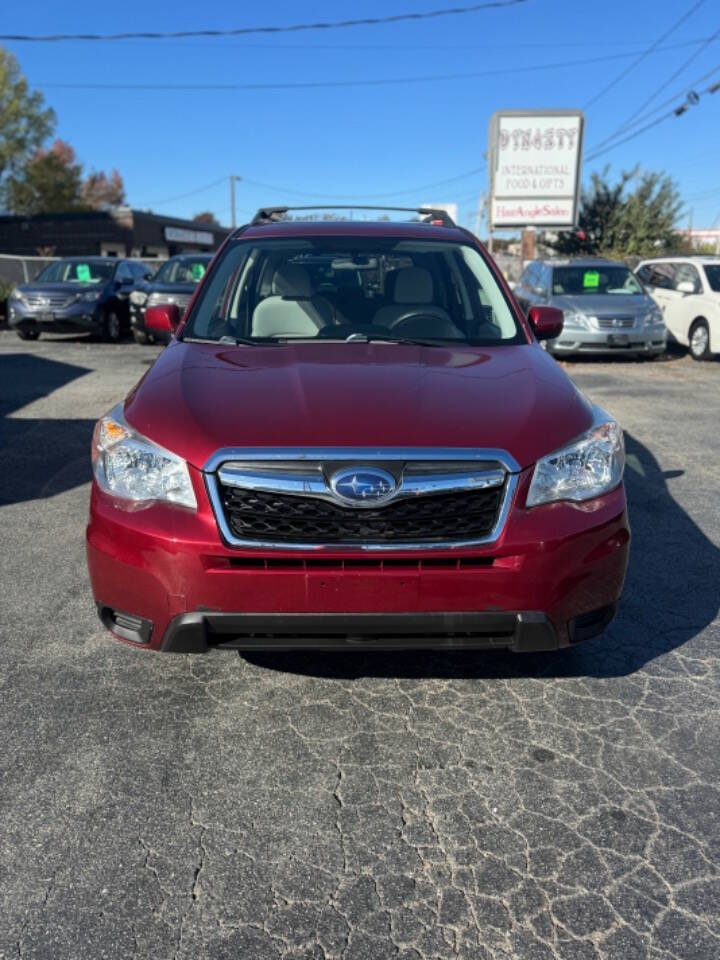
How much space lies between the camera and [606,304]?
1303 cm

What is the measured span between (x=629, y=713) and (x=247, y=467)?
174 centimetres

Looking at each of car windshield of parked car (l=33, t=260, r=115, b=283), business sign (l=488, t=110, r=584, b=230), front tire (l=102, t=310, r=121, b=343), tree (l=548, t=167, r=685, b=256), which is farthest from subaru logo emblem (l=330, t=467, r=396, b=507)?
tree (l=548, t=167, r=685, b=256)

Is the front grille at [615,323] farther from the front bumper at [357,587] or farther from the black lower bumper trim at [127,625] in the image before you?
the black lower bumper trim at [127,625]

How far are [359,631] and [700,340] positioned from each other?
1289 centimetres

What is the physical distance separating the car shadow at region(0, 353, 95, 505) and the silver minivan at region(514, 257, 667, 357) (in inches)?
295

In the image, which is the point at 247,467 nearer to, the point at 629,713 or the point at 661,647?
the point at 629,713

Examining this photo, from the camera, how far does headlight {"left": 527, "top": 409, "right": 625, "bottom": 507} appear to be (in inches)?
104

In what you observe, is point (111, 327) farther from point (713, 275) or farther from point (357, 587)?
point (357, 587)

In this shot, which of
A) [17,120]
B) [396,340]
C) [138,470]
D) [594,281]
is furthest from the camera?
[17,120]

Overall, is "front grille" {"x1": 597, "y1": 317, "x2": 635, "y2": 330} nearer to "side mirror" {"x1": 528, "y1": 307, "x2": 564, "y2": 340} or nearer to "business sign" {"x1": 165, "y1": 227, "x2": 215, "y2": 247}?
"side mirror" {"x1": 528, "y1": 307, "x2": 564, "y2": 340}

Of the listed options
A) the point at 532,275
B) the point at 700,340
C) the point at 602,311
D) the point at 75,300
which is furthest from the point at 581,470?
the point at 75,300

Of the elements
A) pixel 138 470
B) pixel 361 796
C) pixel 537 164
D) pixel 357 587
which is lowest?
pixel 361 796

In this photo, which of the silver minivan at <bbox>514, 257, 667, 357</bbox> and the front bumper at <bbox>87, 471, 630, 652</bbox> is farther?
the silver minivan at <bbox>514, 257, 667, 357</bbox>

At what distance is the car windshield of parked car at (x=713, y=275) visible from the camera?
1354cm
